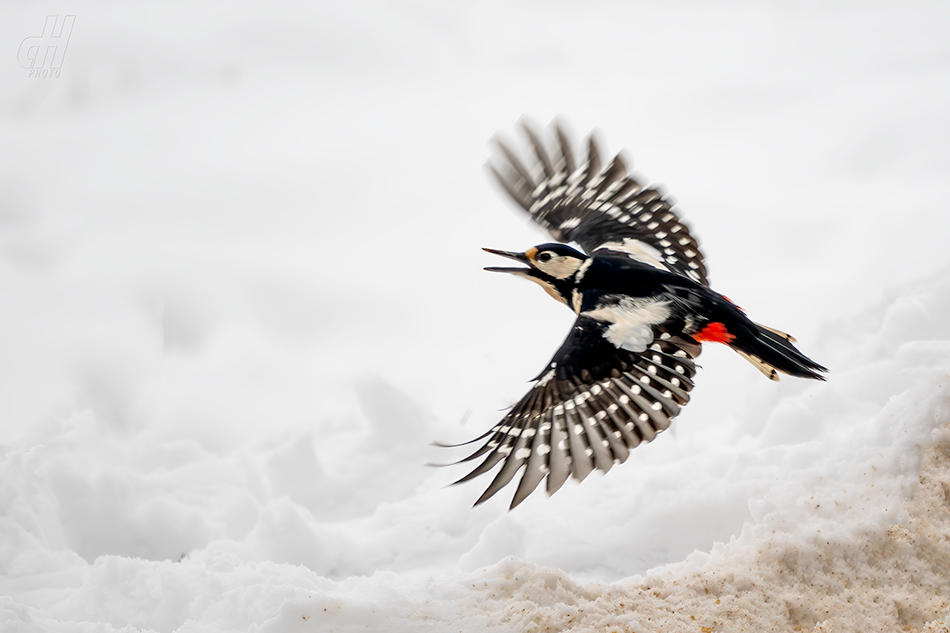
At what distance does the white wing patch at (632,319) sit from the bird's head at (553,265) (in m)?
0.15

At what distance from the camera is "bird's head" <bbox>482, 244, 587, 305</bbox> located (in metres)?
2.16

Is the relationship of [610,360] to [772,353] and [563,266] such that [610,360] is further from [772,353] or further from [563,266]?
[772,353]

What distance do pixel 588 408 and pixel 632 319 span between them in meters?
0.27

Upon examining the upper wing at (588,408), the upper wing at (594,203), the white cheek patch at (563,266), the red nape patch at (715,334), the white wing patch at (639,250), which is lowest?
the upper wing at (588,408)

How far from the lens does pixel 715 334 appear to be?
210cm

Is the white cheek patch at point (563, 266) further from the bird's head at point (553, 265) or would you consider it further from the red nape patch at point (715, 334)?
the red nape patch at point (715, 334)

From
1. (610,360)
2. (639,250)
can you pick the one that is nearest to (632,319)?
(610,360)

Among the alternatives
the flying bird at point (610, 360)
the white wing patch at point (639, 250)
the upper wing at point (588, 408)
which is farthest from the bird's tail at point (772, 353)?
the white wing patch at point (639, 250)

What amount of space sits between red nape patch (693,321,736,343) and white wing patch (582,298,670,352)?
0.11 meters

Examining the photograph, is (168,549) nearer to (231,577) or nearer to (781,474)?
(231,577)

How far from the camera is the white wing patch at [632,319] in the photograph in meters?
1.99

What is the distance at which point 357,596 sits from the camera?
82.0 inches

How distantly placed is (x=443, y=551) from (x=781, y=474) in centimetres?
121

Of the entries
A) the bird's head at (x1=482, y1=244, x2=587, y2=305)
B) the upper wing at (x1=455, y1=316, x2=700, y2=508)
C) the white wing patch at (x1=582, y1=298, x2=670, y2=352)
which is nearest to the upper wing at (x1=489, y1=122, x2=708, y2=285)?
the bird's head at (x1=482, y1=244, x2=587, y2=305)
